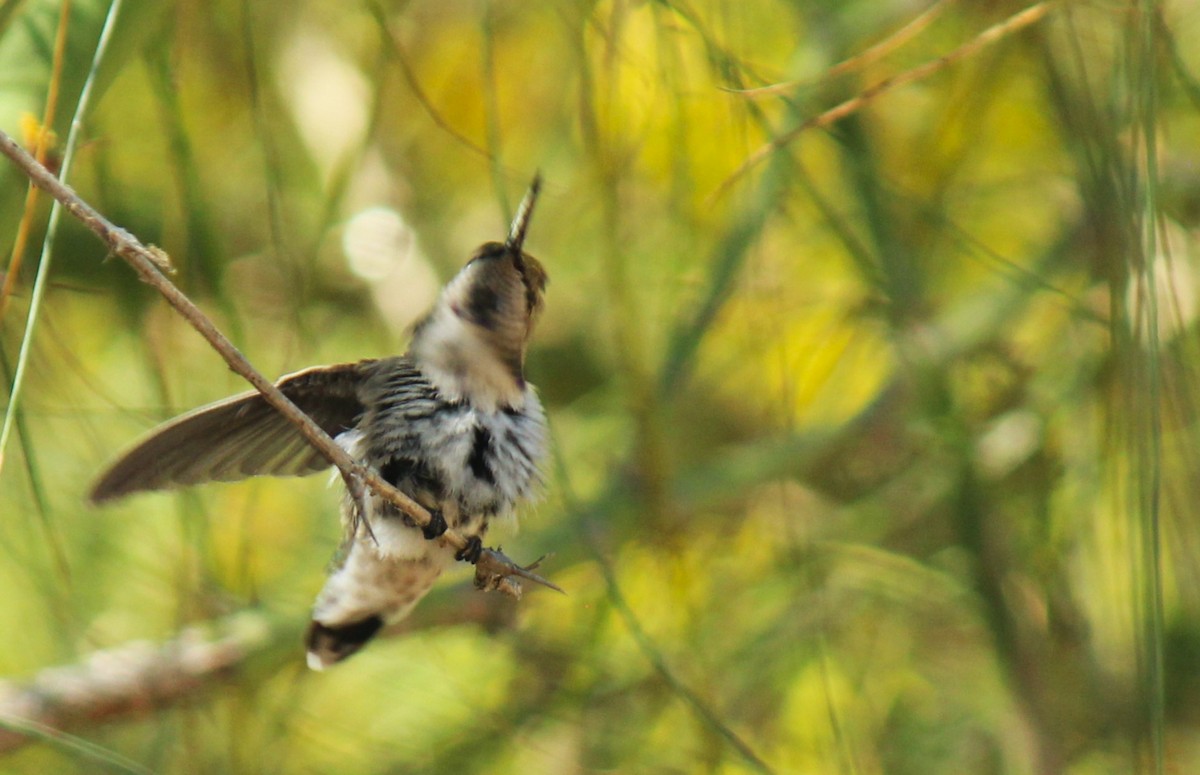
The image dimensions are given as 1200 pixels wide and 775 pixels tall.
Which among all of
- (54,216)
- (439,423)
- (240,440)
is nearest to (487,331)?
(439,423)

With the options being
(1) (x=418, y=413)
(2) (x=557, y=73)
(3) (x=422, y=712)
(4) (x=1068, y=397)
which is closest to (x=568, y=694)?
(3) (x=422, y=712)

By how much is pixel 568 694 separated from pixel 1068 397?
98 cm

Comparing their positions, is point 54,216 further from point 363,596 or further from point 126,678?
point 126,678

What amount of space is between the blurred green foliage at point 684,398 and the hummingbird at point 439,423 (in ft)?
0.35

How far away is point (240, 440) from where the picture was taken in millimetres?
1813

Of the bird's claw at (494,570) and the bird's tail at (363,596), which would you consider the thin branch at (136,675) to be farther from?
the bird's claw at (494,570)

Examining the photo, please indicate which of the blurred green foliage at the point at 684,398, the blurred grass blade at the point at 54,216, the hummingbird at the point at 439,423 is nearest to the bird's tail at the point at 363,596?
the hummingbird at the point at 439,423

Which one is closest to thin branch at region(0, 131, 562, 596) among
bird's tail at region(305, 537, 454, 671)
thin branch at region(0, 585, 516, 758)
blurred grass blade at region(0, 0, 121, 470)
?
blurred grass blade at region(0, 0, 121, 470)

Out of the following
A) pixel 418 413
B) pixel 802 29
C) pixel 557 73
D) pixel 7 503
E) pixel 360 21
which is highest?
pixel 360 21

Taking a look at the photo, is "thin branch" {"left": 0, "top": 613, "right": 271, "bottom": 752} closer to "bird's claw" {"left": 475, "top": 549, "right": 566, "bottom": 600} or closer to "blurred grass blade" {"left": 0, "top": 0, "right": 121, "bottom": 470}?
"bird's claw" {"left": 475, "top": 549, "right": 566, "bottom": 600}

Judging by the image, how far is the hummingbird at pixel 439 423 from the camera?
1.80 meters

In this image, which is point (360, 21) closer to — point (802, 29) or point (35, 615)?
point (802, 29)

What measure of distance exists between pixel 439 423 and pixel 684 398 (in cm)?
135

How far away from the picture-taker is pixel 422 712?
2.53m
